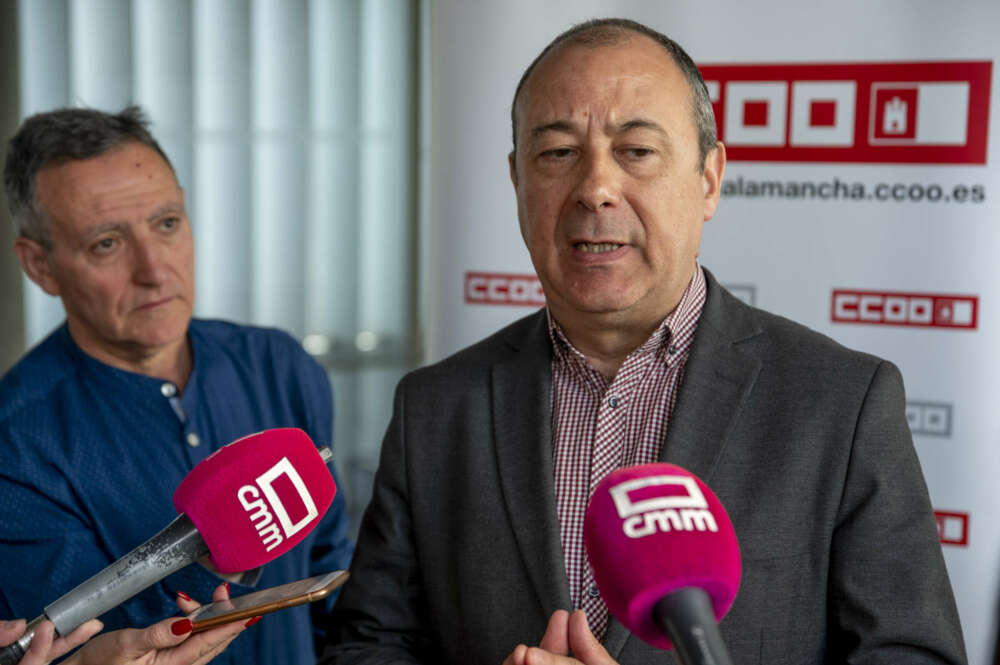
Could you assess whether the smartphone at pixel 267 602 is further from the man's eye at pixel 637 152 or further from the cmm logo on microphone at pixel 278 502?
the man's eye at pixel 637 152

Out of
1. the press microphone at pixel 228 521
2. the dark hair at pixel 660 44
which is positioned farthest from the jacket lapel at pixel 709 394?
the press microphone at pixel 228 521

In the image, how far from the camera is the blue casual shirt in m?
1.80

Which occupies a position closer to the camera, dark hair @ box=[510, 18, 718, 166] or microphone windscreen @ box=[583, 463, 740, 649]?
microphone windscreen @ box=[583, 463, 740, 649]

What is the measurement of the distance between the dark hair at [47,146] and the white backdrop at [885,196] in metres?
1.19

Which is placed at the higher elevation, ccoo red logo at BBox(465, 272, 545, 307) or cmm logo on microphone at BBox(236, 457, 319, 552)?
ccoo red logo at BBox(465, 272, 545, 307)

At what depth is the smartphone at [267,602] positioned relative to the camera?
44.4 inches

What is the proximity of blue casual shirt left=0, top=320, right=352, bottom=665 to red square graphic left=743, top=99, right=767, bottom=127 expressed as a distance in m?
1.26

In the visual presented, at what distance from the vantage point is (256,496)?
1.33m

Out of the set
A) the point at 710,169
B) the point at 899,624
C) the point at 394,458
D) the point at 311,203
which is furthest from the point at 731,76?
the point at 311,203

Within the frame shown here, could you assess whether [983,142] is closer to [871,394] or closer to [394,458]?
[871,394]

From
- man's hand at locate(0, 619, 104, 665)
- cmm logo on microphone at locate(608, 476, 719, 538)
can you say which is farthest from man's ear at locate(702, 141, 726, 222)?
man's hand at locate(0, 619, 104, 665)

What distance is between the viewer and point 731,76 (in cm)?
254

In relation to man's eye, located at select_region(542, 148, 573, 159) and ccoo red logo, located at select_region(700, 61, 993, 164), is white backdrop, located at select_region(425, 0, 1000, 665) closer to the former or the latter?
ccoo red logo, located at select_region(700, 61, 993, 164)

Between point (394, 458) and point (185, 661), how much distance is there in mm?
454
